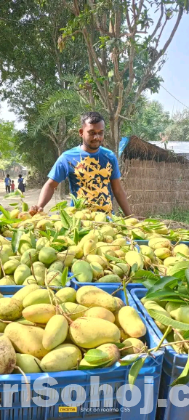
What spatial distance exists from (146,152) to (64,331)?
8600mm

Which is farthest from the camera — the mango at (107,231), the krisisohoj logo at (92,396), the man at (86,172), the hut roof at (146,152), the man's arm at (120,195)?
the hut roof at (146,152)

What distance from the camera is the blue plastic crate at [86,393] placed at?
73 centimetres

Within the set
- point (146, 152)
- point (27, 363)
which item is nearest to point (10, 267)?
point (27, 363)

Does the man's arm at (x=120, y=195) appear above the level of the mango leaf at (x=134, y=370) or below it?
above

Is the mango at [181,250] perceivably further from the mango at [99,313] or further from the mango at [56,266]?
the mango at [99,313]

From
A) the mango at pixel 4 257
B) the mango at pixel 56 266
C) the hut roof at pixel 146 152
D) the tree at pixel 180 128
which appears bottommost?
the mango at pixel 56 266

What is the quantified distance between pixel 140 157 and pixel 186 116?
24.2 m

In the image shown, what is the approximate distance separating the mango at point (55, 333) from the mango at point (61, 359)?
19 mm

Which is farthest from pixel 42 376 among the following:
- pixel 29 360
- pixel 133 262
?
pixel 133 262

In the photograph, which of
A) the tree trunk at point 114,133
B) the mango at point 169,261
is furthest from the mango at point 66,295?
the tree trunk at point 114,133

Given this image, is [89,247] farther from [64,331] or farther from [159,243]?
[64,331]

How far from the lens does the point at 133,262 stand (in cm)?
135

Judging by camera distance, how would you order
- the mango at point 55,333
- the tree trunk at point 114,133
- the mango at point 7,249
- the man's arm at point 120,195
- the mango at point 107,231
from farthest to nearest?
1. the tree trunk at point 114,133
2. the man's arm at point 120,195
3. the mango at point 107,231
4. the mango at point 7,249
5. the mango at point 55,333

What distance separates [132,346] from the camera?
84 cm
